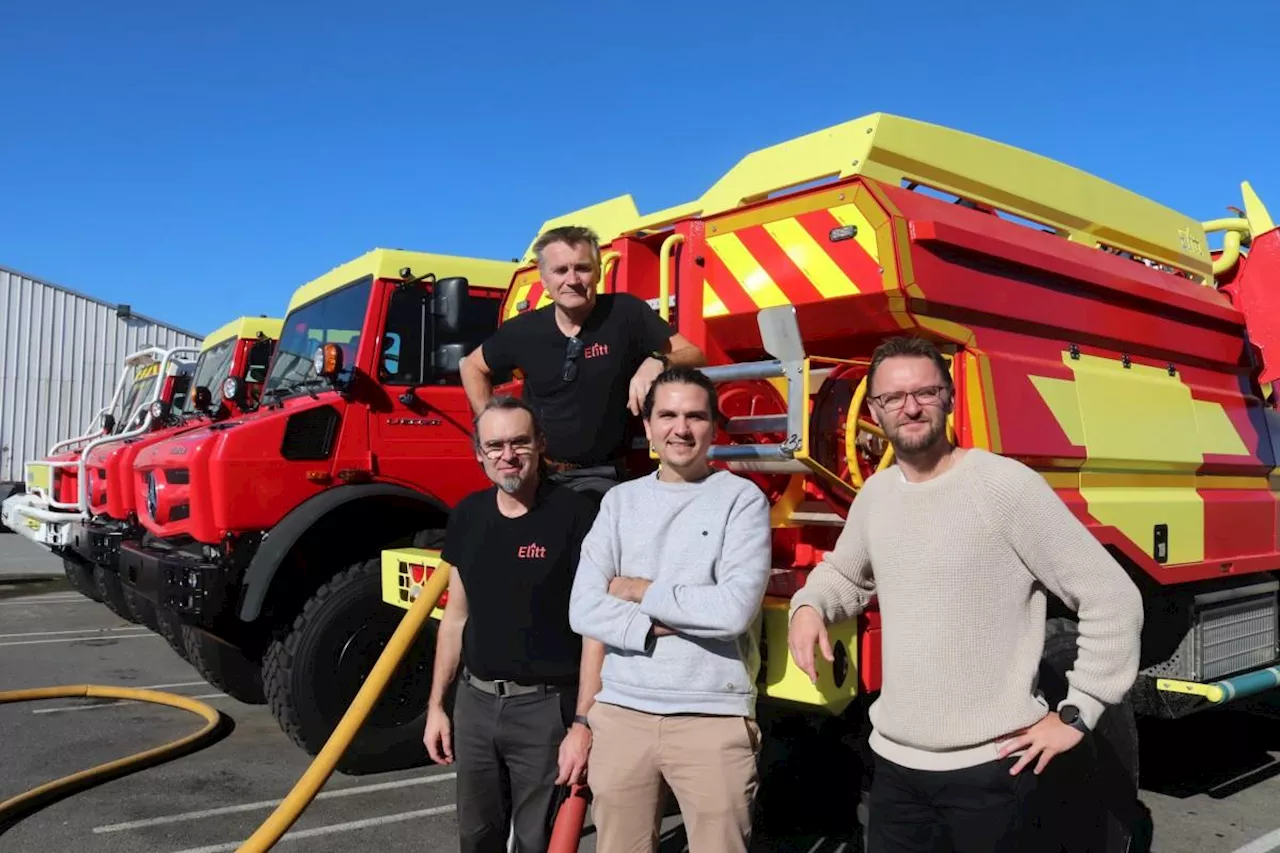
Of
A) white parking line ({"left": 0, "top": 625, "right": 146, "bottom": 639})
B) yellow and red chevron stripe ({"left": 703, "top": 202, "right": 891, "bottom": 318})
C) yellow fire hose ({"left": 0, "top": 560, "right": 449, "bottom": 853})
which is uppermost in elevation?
yellow and red chevron stripe ({"left": 703, "top": 202, "right": 891, "bottom": 318})

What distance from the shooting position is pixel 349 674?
16.0 feet

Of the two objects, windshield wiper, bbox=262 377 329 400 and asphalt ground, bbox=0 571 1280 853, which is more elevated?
windshield wiper, bbox=262 377 329 400

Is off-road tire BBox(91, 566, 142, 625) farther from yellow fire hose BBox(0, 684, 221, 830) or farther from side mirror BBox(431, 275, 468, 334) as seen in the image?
side mirror BBox(431, 275, 468, 334)

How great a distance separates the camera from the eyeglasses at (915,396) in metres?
2.05

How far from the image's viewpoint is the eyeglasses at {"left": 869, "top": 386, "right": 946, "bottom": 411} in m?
2.05

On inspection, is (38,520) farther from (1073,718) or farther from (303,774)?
(1073,718)

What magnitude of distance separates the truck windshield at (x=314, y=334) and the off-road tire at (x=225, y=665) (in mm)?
1411

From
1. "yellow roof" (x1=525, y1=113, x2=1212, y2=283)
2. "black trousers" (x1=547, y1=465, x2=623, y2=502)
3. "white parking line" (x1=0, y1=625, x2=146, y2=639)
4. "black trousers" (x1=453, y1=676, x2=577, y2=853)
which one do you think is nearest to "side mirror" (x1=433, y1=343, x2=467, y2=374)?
"yellow roof" (x1=525, y1=113, x2=1212, y2=283)

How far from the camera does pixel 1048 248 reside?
389cm

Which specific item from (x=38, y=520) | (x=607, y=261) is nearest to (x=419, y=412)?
(x=607, y=261)

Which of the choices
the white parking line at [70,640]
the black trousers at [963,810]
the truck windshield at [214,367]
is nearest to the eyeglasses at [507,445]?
the black trousers at [963,810]

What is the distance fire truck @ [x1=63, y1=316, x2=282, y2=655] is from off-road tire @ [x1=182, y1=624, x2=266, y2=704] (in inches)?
20.9

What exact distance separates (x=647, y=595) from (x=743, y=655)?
0.29 metres

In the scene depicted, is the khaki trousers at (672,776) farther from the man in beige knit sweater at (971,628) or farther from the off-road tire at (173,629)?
the off-road tire at (173,629)
